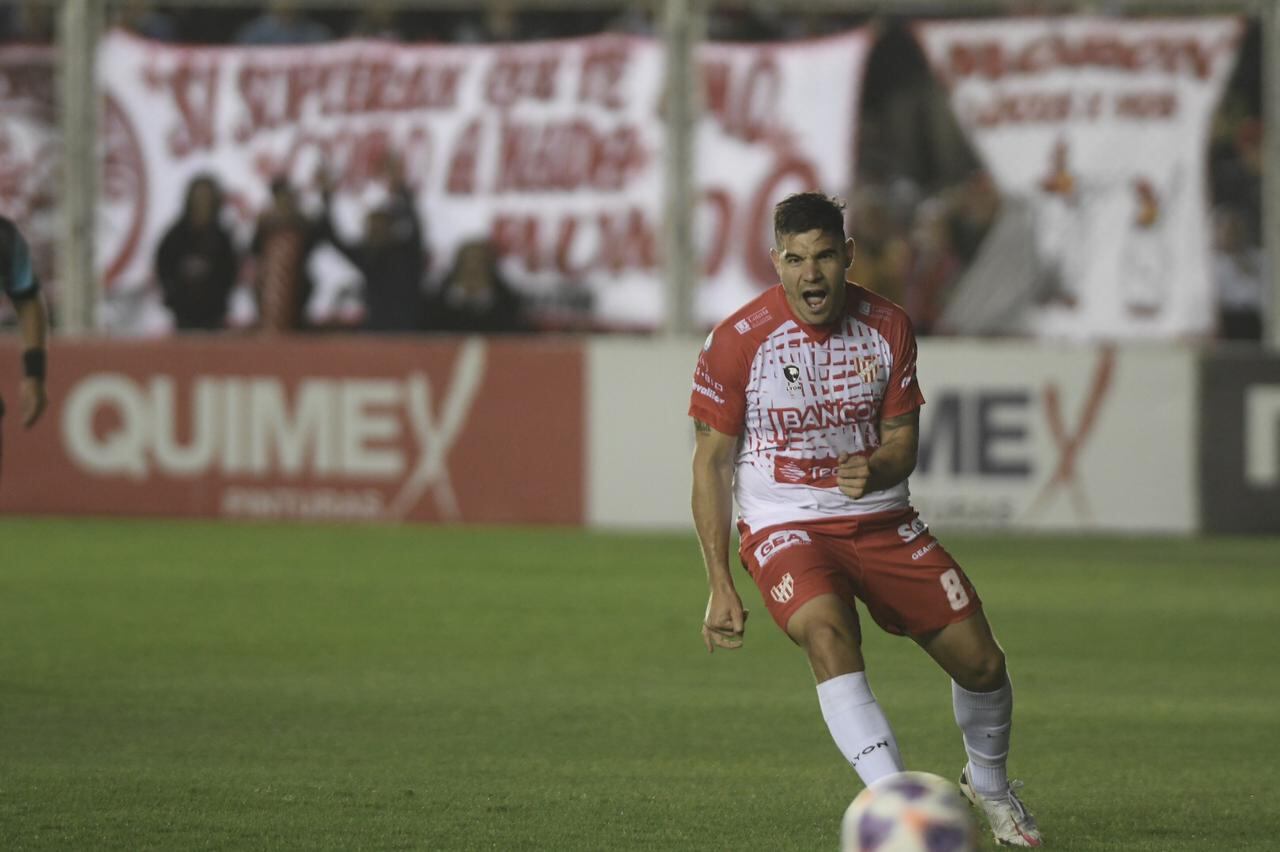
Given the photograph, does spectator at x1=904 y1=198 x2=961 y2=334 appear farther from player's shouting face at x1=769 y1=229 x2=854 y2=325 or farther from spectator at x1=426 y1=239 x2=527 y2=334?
player's shouting face at x1=769 y1=229 x2=854 y2=325

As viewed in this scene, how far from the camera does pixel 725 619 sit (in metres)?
6.13

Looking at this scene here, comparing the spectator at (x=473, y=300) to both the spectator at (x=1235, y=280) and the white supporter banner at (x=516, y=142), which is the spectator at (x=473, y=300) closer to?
the white supporter banner at (x=516, y=142)

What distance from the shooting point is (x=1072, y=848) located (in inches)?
249

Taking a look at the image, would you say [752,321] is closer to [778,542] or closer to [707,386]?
[707,386]

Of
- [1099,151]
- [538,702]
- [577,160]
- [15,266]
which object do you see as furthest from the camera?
[577,160]

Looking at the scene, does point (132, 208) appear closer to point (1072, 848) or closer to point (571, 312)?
Result: point (571, 312)

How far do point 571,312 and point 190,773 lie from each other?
12187 mm

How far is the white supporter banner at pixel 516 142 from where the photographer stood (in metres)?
19.2

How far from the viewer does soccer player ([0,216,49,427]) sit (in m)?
10.1

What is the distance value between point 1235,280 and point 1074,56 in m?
2.36

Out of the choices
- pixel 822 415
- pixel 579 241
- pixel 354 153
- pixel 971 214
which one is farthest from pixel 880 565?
pixel 354 153

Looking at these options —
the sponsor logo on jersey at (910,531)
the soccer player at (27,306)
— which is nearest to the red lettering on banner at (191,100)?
the soccer player at (27,306)

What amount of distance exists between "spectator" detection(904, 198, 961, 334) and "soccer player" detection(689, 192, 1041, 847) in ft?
40.0

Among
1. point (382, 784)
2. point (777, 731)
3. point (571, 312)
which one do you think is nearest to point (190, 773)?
point (382, 784)
